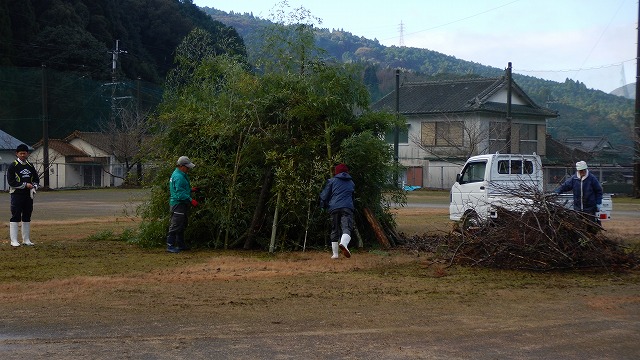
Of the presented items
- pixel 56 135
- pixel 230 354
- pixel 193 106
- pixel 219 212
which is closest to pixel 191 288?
pixel 230 354

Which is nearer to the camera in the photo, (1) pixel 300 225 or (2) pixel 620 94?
(1) pixel 300 225

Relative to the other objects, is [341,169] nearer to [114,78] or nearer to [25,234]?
[25,234]

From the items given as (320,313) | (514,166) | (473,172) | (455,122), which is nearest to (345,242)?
(320,313)

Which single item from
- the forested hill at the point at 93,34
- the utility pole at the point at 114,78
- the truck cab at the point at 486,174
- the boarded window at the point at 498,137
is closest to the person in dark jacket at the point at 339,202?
the truck cab at the point at 486,174

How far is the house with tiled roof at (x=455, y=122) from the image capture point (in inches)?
2173

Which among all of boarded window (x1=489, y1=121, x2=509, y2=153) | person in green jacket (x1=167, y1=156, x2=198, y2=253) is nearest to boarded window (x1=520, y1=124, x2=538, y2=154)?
boarded window (x1=489, y1=121, x2=509, y2=153)

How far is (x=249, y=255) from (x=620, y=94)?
188ft

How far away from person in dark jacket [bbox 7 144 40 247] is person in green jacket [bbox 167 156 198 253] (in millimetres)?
2680

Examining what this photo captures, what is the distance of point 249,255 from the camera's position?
14141 mm

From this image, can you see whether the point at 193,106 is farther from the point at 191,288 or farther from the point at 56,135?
the point at 56,135

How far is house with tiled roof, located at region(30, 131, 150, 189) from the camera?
2496 inches

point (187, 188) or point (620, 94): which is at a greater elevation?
point (620, 94)

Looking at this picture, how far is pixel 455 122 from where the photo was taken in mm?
56094

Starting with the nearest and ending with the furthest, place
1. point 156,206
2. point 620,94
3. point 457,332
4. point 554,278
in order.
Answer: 1. point 457,332
2. point 554,278
3. point 156,206
4. point 620,94
